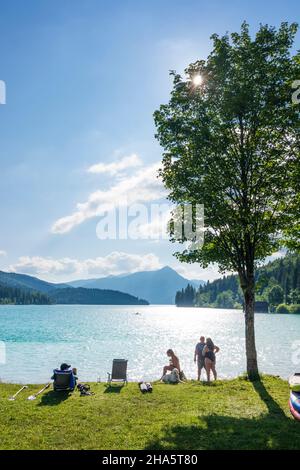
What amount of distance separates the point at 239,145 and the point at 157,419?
15034 mm

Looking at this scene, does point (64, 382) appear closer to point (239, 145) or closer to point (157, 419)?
point (157, 419)

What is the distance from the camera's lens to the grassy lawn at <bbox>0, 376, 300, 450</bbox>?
1134 cm

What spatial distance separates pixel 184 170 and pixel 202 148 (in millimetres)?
1601

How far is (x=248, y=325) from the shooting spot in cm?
2178

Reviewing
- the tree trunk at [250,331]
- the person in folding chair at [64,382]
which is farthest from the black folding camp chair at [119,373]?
the tree trunk at [250,331]

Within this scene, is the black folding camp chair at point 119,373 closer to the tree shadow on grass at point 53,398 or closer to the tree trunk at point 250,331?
the tree shadow on grass at point 53,398

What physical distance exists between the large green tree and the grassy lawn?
5.32m

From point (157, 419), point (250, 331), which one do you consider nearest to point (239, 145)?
point (250, 331)

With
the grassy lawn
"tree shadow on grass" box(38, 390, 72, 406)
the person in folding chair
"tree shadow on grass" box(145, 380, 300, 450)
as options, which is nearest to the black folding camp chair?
the grassy lawn

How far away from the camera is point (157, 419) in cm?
1396

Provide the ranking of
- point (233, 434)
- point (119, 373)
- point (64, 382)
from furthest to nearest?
point (119, 373)
point (64, 382)
point (233, 434)

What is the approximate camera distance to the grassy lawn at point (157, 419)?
11.3 m

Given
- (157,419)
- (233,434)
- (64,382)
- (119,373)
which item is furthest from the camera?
(119,373)
